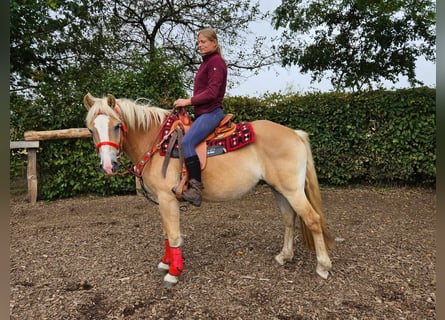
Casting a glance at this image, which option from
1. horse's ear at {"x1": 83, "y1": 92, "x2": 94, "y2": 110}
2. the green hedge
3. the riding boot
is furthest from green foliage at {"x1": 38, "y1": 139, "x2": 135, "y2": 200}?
the riding boot

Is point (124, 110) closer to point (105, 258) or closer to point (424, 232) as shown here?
point (105, 258)

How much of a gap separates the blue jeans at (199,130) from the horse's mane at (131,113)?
1.56ft

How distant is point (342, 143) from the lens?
736 centimetres

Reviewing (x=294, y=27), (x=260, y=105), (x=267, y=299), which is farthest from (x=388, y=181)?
(x=294, y=27)

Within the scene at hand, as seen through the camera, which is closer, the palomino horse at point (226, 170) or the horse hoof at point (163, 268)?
the palomino horse at point (226, 170)

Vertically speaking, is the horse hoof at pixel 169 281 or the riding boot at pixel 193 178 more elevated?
the riding boot at pixel 193 178

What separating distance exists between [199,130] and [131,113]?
2.40ft

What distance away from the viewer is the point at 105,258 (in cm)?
385

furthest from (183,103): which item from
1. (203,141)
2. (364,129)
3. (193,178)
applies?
(364,129)

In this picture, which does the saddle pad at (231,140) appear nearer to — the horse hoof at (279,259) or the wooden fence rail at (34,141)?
the horse hoof at (279,259)

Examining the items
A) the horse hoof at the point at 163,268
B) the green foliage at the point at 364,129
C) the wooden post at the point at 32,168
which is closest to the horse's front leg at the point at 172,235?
the horse hoof at the point at 163,268

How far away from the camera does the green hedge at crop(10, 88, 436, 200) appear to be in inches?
271

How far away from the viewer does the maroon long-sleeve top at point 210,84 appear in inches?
122

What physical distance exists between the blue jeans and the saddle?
0.06m
